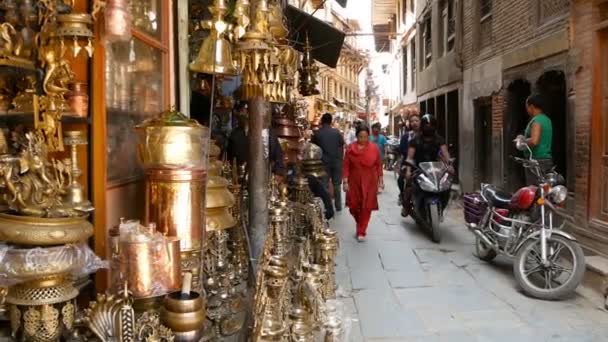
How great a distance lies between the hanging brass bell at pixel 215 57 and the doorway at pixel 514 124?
26.5 ft

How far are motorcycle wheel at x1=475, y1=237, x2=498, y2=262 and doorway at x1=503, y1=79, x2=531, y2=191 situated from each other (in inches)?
150

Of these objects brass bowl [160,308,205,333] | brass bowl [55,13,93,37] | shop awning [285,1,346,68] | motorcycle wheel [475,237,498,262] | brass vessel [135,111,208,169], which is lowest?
motorcycle wheel [475,237,498,262]

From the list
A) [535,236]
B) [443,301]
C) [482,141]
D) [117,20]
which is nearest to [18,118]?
[117,20]

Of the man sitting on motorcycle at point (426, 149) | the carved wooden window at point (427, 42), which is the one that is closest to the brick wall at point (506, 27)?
the man sitting on motorcycle at point (426, 149)

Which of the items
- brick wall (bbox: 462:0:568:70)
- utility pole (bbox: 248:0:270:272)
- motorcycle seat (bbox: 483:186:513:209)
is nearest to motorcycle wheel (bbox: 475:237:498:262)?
motorcycle seat (bbox: 483:186:513:209)

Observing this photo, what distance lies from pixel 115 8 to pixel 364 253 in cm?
565

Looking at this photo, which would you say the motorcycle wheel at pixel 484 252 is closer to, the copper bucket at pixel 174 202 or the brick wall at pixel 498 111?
the brick wall at pixel 498 111

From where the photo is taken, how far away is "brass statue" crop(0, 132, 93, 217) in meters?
2.26

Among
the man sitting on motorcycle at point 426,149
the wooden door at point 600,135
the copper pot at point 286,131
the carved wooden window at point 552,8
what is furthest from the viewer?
the man sitting on motorcycle at point 426,149

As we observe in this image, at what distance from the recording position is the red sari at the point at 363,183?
28.2ft

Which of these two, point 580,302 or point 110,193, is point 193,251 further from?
point 580,302

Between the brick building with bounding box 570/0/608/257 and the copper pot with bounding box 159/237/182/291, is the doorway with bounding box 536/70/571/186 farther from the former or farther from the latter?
the copper pot with bounding box 159/237/182/291

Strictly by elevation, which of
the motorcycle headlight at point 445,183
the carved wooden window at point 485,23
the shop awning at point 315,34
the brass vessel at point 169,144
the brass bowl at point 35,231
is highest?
the carved wooden window at point 485,23

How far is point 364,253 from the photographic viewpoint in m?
7.80
